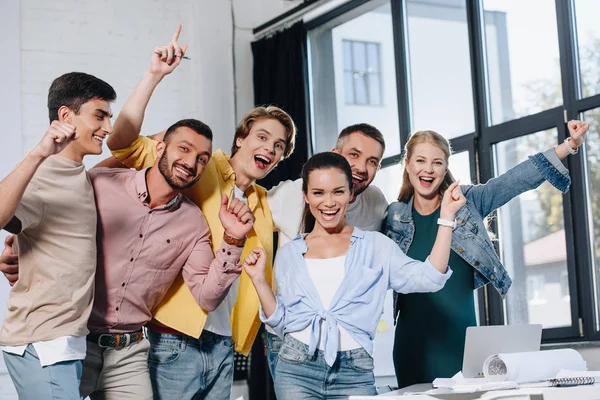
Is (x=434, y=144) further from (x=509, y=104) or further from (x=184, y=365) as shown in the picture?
(x=509, y=104)

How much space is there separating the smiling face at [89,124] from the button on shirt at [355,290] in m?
0.66

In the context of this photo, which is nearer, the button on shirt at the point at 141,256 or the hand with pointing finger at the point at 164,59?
the button on shirt at the point at 141,256

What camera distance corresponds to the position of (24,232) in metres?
2.26

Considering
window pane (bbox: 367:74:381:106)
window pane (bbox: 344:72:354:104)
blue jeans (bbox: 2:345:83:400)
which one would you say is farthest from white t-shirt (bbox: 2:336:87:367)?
window pane (bbox: 344:72:354:104)

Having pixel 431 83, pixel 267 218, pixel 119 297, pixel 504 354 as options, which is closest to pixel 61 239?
pixel 119 297

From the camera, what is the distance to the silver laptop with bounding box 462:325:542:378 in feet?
7.54

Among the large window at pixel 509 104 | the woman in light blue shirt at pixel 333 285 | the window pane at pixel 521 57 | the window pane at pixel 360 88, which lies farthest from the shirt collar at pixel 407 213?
the window pane at pixel 360 88

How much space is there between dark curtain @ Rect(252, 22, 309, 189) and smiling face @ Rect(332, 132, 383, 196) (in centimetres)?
304

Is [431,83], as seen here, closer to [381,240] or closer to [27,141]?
[27,141]

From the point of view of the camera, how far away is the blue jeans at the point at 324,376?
2.35m

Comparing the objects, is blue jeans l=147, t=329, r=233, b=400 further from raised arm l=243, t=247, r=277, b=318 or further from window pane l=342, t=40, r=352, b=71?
window pane l=342, t=40, r=352, b=71

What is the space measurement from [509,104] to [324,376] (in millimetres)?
2953

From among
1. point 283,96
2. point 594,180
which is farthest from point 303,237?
A: point 283,96

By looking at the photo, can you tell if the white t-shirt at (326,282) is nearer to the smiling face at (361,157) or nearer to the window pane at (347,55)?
the smiling face at (361,157)
